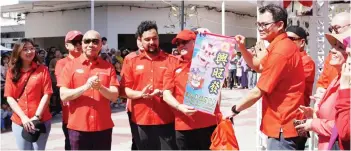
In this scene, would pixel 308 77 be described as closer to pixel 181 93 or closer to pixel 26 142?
pixel 181 93

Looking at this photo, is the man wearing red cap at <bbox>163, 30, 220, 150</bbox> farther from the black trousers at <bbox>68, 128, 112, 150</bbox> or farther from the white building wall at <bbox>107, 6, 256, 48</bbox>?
the white building wall at <bbox>107, 6, 256, 48</bbox>

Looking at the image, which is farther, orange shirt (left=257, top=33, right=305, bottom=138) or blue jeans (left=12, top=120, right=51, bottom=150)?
blue jeans (left=12, top=120, right=51, bottom=150)

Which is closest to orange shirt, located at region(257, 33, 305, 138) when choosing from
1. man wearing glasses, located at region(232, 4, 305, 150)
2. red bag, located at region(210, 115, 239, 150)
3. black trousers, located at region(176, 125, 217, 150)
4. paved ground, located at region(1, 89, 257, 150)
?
man wearing glasses, located at region(232, 4, 305, 150)

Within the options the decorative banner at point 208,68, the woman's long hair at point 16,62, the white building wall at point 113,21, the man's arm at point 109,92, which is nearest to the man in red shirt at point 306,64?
the decorative banner at point 208,68

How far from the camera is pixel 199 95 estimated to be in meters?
3.76

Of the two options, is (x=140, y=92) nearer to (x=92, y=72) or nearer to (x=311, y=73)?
(x=92, y=72)

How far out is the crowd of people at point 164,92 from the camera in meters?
3.34

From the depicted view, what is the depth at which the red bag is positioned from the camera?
3.63m

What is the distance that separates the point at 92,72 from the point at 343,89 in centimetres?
219

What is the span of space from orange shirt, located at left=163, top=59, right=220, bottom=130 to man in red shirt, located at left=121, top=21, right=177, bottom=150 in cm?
10

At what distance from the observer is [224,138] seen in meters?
3.64

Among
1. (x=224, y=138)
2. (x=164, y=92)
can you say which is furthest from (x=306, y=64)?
(x=164, y=92)

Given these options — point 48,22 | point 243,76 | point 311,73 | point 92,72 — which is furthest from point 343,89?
point 48,22

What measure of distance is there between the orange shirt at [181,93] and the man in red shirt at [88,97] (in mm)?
496
